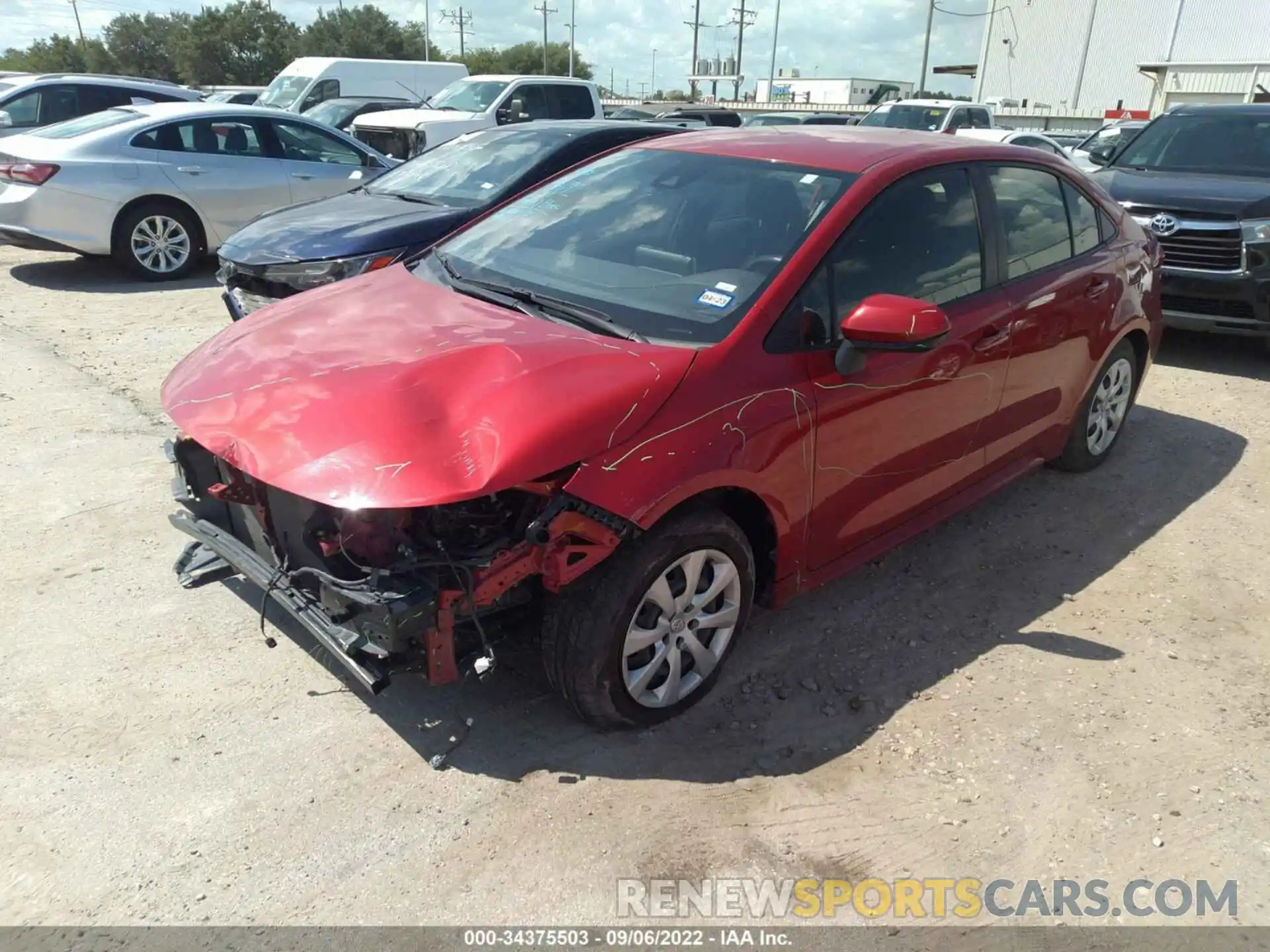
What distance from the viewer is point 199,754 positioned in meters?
2.90

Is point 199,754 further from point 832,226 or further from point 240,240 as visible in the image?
point 240,240

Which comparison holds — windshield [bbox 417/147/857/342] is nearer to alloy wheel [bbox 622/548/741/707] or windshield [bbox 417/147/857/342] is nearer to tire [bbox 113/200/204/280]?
alloy wheel [bbox 622/548/741/707]

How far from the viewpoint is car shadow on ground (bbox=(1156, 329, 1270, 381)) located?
24.1 ft

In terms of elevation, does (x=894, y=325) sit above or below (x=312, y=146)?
above

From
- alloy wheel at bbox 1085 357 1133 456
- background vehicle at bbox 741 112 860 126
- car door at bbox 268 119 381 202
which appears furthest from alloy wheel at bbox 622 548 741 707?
background vehicle at bbox 741 112 860 126

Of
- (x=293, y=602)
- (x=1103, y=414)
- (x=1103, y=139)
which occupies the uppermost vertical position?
(x=1103, y=139)

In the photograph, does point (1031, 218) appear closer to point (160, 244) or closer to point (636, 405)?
point (636, 405)

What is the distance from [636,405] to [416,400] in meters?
0.64

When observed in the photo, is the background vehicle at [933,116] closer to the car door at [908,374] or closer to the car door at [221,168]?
the car door at [221,168]

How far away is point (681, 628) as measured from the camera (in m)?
3.04

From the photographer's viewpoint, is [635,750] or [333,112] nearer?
[635,750]

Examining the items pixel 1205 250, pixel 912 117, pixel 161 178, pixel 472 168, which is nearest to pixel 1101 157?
pixel 1205 250

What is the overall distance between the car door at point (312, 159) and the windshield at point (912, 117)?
1026 centimetres

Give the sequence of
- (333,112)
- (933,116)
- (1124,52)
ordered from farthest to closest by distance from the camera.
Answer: (1124,52) < (933,116) < (333,112)
